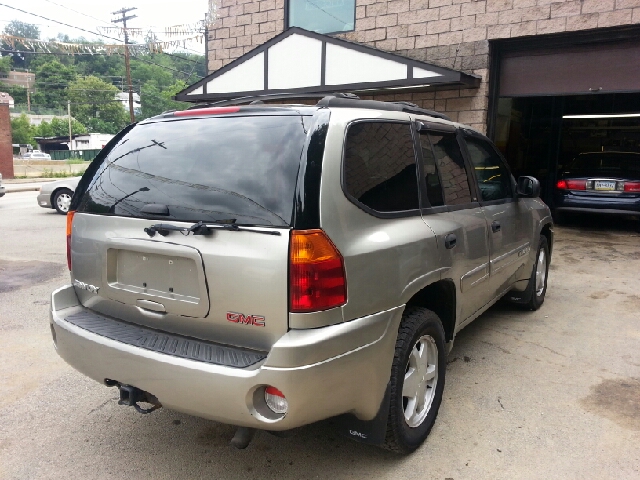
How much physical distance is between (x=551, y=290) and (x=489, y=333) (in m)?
1.96

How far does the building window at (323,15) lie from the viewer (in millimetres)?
10555

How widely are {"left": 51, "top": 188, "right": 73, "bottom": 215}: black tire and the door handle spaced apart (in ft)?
38.7

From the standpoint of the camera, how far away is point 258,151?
2.34 meters

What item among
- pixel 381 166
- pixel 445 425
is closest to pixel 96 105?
pixel 381 166

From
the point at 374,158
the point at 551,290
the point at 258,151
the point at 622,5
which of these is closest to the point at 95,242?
the point at 258,151

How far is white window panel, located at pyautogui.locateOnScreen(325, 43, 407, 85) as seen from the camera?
349 inches

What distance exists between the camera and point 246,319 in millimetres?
2174

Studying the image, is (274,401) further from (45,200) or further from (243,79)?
(45,200)

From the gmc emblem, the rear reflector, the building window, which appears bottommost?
the rear reflector

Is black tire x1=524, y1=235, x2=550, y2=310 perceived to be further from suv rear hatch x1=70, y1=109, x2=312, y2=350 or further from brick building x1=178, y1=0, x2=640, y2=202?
brick building x1=178, y1=0, x2=640, y2=202

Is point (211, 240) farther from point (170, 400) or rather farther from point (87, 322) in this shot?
point (87, 322)

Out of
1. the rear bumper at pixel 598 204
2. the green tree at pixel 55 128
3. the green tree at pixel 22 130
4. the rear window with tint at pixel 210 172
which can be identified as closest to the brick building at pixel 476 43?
the rear bumper at pixel 598 204

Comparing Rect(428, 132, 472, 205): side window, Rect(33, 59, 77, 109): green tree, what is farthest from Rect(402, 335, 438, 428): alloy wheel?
Rect(33, 59, 77, 109): green tree

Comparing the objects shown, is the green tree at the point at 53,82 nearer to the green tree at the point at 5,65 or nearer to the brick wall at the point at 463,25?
the green tree at the point at 5,65
